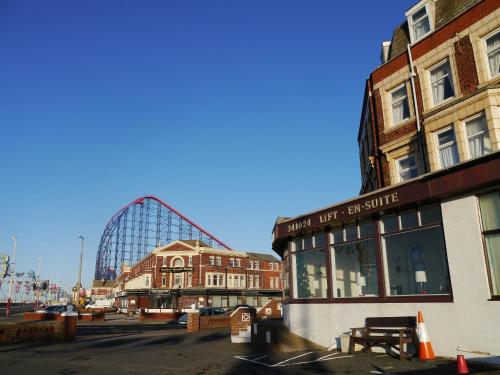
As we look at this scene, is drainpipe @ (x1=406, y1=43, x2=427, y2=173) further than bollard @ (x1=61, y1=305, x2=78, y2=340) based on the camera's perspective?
No

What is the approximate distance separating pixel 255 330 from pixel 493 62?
13540 millimetres

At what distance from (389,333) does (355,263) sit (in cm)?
302

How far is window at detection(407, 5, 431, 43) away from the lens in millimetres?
17516

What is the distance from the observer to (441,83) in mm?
16203

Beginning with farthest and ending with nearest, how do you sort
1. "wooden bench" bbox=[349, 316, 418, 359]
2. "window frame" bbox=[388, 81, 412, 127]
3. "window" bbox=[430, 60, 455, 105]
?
"window frame" bbox=[388, 81, 412, 127] → "window" bbox=[430, 60, 455, 105] → "wooden bench" bbox=[349, 316, 418, 359]

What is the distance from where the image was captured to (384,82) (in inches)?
734

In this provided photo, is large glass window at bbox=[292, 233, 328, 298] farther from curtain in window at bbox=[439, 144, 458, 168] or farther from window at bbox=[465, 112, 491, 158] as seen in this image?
window at bbox=[465, 112, 491, 158]

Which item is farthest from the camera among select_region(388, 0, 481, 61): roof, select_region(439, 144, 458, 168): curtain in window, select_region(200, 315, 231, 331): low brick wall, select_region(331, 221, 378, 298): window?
select_region(200, 315, 231, 331): low brick wall

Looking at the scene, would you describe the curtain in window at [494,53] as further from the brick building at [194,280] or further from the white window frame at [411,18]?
the brick building at [194,280]

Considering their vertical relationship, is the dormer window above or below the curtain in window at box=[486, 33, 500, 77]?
above

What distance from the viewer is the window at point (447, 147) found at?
48.5 feet

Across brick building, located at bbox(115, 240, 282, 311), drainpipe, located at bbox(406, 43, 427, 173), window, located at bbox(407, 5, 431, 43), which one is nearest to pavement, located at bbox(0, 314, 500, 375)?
drainpipe, located at bbox(406, 43, 427, 173)

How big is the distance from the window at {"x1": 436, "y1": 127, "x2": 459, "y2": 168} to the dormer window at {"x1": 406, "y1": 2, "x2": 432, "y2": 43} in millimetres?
4477

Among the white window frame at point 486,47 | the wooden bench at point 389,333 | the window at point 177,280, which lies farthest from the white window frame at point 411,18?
the window at point 177,280
